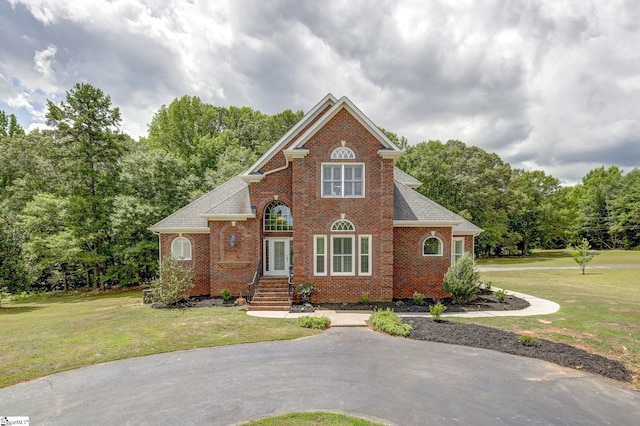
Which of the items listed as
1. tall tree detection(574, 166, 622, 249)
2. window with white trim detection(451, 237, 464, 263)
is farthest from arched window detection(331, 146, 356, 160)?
tall tree detection(574, 166, 622, 249)

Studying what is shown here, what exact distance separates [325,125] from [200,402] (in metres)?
12.9

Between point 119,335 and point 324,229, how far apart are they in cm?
955

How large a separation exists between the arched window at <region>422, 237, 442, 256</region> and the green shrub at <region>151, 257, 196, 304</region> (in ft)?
41.9

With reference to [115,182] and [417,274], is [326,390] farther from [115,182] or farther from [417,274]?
[115,182]

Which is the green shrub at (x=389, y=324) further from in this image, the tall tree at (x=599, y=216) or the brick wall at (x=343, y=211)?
the tall tree at (x=599, y=216)

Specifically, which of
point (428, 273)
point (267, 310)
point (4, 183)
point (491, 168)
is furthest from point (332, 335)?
point (491, 168)

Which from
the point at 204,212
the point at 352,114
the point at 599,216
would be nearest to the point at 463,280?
the point at 352,114

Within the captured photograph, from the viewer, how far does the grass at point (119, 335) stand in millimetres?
8969

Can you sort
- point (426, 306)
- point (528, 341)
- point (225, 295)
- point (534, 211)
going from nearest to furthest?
point (528, 341), point (426, 306), point (225, 295), point (534, 211)

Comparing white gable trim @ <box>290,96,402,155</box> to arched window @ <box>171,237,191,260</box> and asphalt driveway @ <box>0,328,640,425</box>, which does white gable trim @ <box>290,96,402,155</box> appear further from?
asphalt driveway @ <box>0,328,640,425</box>

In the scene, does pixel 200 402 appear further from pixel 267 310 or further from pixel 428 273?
Result: pixel 428 273

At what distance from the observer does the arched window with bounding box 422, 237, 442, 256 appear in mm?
16922

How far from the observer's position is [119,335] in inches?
444

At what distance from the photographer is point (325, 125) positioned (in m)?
15.9
